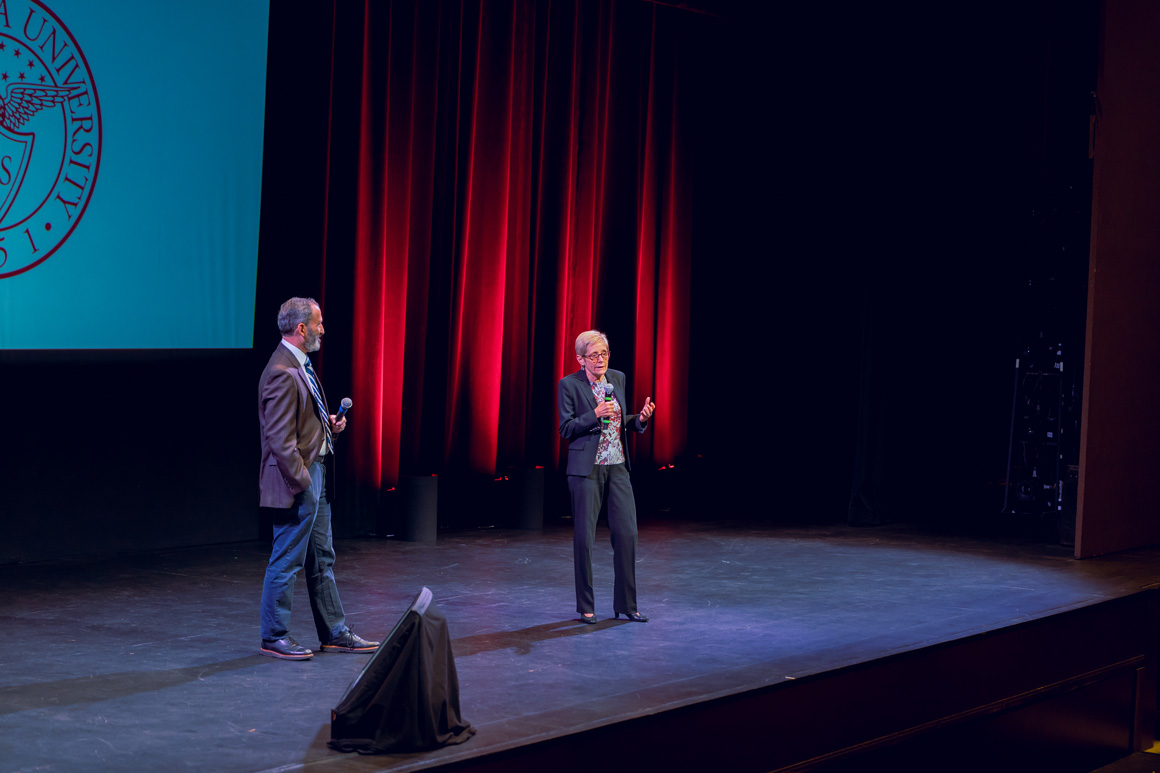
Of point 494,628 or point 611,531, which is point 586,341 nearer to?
point 611,531

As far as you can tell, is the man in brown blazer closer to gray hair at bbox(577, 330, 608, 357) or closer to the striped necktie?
the striped necktie

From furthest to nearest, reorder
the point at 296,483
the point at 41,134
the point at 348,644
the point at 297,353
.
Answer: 1. the point at 41,134
2. the point at 348,644
3. the point at 297,353
4. the point at 296,483

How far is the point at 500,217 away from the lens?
26.4 ft

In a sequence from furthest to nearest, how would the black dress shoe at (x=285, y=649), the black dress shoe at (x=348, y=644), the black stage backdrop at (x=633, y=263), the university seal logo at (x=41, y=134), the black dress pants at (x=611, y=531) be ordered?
the black stage backdrop at (x=633, y=263)
the university seal logo at (x=41, y=134)
the black dress pants at (x=611, y=531)
the black dress shoe at (x=348, y=644)
the black dress shoe at (x=285, y=649)

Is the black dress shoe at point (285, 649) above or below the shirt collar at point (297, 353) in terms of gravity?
below

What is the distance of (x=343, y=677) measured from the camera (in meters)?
4.28

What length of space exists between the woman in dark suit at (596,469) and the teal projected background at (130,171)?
2221 mm

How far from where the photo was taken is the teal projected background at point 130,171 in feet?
19.2

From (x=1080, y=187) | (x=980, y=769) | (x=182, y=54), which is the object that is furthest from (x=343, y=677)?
(x=1080, y=187)

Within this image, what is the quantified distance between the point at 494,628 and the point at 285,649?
3.08ft

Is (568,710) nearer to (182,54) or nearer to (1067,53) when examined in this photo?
(182,54)

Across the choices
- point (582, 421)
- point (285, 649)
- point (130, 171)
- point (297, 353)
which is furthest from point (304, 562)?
point (130, 171)

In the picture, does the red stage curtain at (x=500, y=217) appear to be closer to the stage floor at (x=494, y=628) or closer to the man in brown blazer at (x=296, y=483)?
the stage floor at (x=494, y=628)

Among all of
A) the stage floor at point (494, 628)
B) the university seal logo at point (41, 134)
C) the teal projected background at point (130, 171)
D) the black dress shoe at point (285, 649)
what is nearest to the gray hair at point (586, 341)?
the stage floor at point (494, 628)
